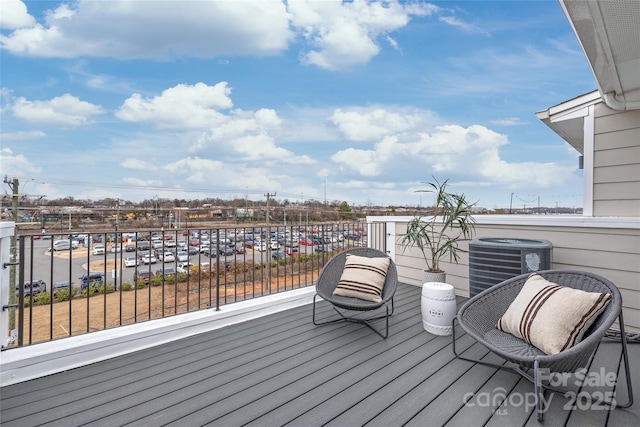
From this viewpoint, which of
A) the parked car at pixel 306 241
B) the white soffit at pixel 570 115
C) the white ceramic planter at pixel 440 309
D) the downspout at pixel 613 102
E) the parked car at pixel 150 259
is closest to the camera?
the white ceramic planter at pixel 440 309

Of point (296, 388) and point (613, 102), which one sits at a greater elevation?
point (613, 102)

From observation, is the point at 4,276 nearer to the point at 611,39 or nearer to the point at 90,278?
the point at 90,278

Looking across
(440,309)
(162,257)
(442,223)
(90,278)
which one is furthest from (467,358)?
(90,278)

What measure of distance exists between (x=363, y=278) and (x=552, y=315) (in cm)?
160

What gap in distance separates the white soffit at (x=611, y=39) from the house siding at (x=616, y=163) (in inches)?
14.8

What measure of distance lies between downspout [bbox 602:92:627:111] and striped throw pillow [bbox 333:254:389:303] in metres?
2.86

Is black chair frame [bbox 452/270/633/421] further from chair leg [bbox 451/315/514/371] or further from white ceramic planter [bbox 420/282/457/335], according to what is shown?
white ceramic planter [bbox 420/282/457/335]

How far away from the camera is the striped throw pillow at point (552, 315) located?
5.82ft

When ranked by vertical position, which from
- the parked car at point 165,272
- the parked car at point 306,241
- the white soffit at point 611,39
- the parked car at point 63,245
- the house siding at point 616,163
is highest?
the white soffit at point 611,39

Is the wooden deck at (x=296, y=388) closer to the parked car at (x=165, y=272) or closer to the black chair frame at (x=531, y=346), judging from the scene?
the black chair frame at (x=531, y=346)

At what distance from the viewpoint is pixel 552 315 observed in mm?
1866

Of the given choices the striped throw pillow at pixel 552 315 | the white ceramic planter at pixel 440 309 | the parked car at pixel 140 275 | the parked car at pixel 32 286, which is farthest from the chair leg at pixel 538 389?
the parked car at pixel 32 286

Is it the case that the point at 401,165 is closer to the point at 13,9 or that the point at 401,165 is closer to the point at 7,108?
the point at 13,9

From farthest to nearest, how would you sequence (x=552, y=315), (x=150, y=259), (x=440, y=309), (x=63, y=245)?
1. (x=150, y=259)
2. (x=440, y=309)
3. (x=63, y=245)
4. (x=552, y=315)
